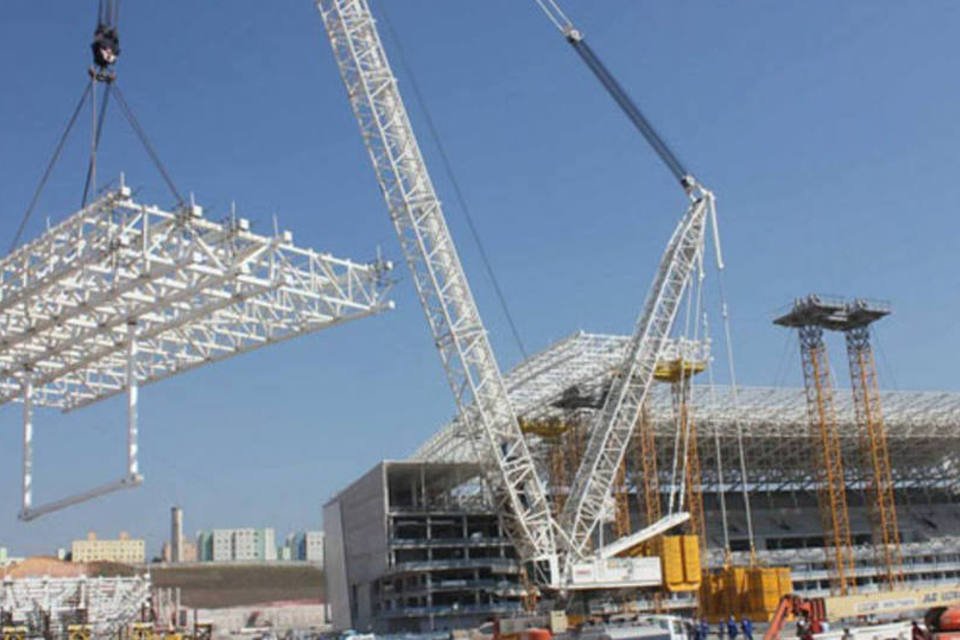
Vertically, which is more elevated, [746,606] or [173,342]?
[173,342]

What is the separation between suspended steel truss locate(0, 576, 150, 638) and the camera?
48469 mm

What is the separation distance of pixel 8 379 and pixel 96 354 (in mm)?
7077

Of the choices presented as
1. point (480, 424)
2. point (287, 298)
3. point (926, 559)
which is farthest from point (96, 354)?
point (926, 559)

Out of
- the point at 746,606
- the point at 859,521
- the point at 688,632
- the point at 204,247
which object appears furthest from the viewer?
the point at 859,521

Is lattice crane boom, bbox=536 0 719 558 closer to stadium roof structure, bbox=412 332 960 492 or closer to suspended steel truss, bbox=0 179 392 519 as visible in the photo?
stadium roof structure, bbox=412 332 960 492

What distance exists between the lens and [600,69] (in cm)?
6900

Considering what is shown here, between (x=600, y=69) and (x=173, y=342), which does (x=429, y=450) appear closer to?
(x=600, y=69)

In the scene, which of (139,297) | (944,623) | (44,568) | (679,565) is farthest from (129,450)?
(44,568)

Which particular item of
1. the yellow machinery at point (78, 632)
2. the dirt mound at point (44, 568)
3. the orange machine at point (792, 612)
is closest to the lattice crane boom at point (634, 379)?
the yellow machinery at point (78, 632)

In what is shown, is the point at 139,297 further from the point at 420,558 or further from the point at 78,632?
the point at 420,558

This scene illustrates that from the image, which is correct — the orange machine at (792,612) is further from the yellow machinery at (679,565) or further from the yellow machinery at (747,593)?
the yellow machinery at (679,565)

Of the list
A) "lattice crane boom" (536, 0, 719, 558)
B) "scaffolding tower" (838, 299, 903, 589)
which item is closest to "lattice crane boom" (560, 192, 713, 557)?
"lattice crane boom" (536, 0, 719, 558)

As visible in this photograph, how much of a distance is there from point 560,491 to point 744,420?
19663mm

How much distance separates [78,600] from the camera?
164ft
